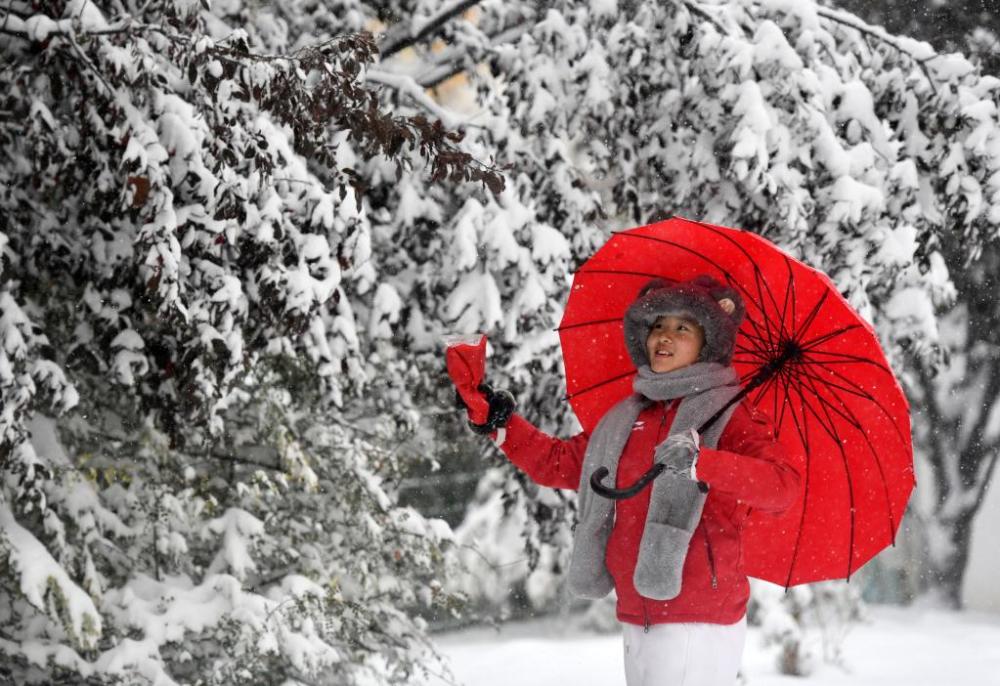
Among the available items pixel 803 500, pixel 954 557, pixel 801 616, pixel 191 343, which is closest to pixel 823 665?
pixel 801 616

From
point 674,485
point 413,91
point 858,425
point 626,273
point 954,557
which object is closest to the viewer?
point 674,485

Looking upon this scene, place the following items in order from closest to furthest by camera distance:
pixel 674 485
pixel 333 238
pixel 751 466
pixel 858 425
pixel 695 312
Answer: pixel 751 466 → pixel 674 485 → pixel 695 312 → pixel 858 425 → pixel 333 238

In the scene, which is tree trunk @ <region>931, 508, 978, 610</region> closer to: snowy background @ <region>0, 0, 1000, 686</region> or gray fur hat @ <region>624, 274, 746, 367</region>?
snowy background @ <region>0, 0, 1000, 686</region>

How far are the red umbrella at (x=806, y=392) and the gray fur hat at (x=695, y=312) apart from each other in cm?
11

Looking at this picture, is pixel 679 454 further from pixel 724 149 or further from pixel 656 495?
pixel 724 149

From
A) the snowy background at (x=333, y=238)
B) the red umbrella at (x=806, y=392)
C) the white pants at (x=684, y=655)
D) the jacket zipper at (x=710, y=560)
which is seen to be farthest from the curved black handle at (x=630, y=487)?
the snowy background at (x=333, y=238)

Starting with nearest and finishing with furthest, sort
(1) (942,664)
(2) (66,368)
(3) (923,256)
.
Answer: (2) (66,368) < (3) (923,256) < (1) (942,664)

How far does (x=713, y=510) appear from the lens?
9.05 ft

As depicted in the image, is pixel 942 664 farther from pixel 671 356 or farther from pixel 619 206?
pixel 671 356

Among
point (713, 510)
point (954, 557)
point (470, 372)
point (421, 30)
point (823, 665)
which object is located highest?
point (421, 30)

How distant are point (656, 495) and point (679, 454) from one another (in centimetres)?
33

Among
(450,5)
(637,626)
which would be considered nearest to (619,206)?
(450,5)

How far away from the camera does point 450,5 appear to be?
17.2ft

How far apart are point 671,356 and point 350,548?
136 inches
